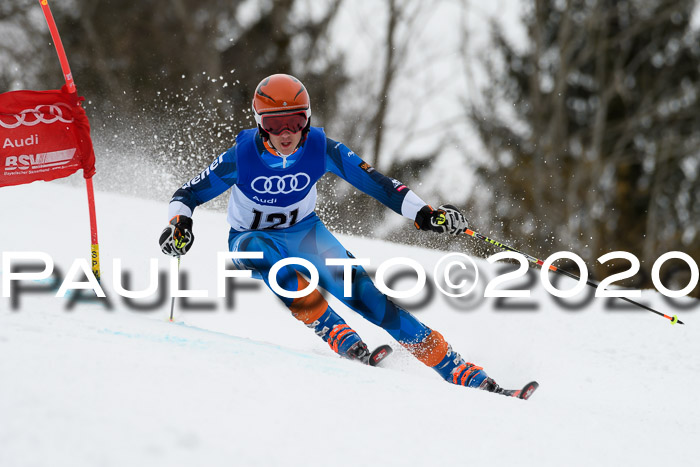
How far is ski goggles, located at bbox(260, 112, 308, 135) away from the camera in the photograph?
Answer: 147 inches

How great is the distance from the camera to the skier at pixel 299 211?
12.4 ft

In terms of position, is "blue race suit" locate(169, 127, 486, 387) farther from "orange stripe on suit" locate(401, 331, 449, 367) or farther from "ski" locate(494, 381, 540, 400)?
"ski" locate(494, 381, 540, 400)

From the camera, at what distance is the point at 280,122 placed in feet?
12.3

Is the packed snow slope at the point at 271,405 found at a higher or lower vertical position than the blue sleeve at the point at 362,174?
lower

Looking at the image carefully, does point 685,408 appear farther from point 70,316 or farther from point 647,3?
point 647,3

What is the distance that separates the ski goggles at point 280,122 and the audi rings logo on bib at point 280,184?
267 millimetres

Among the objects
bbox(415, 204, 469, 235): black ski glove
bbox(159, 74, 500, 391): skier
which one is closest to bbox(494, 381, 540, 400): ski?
bbox(159, 74, 500, 391): skier

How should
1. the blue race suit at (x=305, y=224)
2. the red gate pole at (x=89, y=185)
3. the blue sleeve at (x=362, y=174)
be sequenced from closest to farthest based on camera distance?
the blue race suit at (x=305, y=224) → the blue sleeve at (x=362, y=174) → the red gate pole at (x=89, y=185)

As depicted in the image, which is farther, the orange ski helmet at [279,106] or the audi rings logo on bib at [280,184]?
the audi rings logo on bib at [280,184]

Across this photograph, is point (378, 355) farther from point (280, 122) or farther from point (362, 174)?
point (280, 122)

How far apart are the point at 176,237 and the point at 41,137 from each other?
41.0 inches

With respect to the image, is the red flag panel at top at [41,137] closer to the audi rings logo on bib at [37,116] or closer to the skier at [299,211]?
the audi rings logo on bib at [37,116]

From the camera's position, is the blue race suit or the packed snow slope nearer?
the packed snow slope

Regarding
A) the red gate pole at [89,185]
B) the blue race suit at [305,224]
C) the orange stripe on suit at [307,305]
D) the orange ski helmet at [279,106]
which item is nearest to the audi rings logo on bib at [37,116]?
the red gate pole at [89,185]
